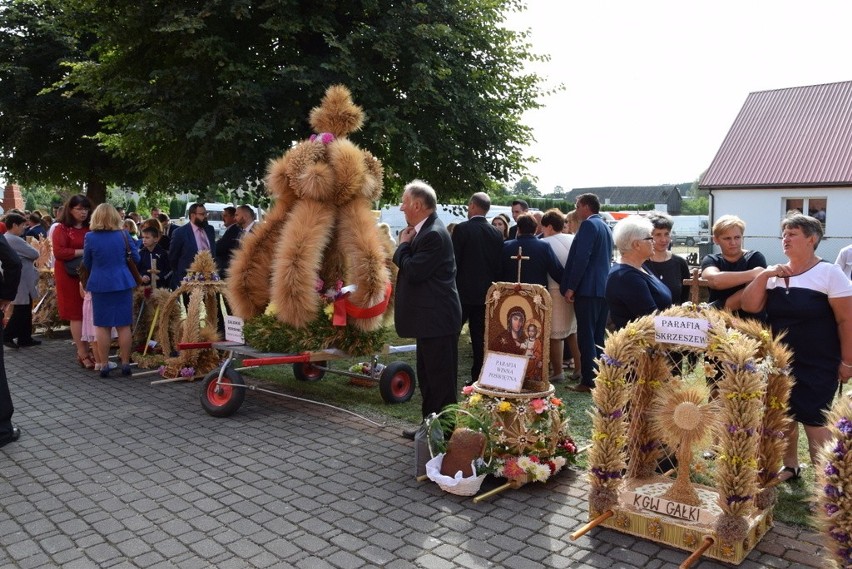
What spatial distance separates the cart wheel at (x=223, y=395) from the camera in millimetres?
6617

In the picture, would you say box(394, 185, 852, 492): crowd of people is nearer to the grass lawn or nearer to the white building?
the grass lawn

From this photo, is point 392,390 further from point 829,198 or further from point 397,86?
point 829,198

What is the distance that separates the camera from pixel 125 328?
27.6 ft

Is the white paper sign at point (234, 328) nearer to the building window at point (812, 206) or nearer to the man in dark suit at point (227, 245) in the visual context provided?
the man in dark suit at point (227, 245)

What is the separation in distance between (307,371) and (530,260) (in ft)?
9.41

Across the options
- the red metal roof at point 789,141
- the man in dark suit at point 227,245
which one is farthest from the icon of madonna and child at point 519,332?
the red metal roof at point 789,141

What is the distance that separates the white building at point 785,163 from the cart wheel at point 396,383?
20.8 meters

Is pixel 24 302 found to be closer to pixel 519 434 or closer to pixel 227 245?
pixel 227 245

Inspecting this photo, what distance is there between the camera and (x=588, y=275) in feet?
24.4

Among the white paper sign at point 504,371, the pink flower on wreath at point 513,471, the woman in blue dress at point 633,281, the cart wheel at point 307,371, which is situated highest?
the woman in blue dress at point 633,281

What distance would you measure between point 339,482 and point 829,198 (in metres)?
26.7

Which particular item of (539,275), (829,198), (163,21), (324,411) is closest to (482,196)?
(539,275)

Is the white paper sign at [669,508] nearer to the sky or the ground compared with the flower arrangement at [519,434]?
nearer to the ground

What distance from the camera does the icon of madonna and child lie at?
→ 5.20 m
